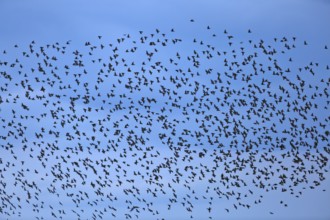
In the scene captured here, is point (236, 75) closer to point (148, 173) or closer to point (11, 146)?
point (148, 173)

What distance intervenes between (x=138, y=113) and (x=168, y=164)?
4.86m

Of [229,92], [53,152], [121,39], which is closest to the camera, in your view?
[121,39]

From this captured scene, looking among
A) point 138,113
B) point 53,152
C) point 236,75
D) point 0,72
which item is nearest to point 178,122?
point 138,113

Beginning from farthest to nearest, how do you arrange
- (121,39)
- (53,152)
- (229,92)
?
(53,152)
(229,92)
(121,39)

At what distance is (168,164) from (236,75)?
9.73 metres

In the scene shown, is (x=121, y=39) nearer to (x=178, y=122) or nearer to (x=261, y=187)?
(x=178, y=122)

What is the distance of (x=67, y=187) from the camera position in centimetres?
5038

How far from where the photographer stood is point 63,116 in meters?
47.5

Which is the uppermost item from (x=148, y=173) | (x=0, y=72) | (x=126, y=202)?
(x=0, y=72)

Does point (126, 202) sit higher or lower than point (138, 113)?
lower

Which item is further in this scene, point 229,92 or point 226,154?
point 226,154

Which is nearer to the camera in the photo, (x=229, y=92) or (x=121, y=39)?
(x=121, y=39)

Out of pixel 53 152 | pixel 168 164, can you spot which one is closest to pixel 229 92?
pixel 168 164

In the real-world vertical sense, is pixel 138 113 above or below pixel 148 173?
above
